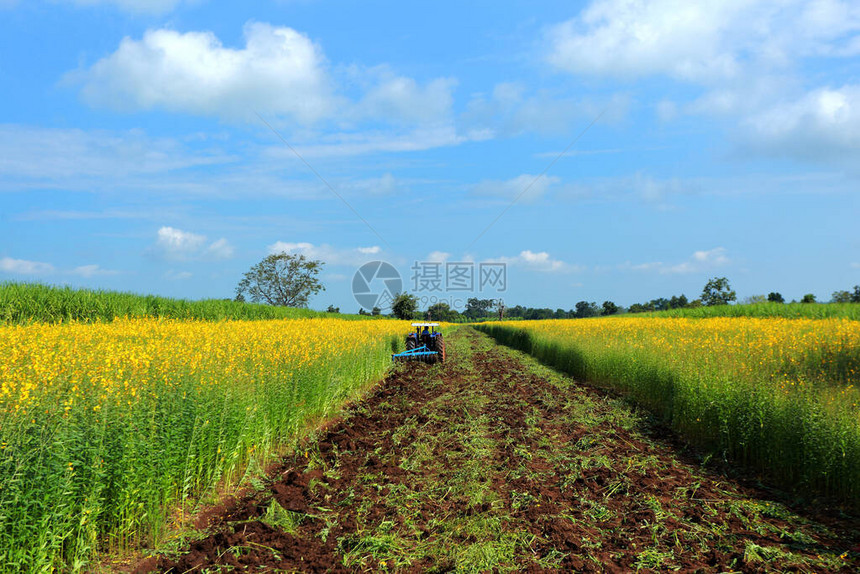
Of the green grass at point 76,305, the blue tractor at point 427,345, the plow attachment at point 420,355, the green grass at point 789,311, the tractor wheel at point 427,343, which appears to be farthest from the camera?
the green grass at point 789,311

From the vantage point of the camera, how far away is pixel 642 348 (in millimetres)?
14523

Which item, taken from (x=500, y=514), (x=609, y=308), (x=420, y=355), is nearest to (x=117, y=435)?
(x=500, y=514)

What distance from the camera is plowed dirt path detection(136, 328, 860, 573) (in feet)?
16.4

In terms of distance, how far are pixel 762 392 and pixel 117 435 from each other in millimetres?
8963

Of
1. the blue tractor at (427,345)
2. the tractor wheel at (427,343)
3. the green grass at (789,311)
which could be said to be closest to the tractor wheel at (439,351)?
the blue tractor at (427,345)

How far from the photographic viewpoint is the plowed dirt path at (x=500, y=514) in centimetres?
500

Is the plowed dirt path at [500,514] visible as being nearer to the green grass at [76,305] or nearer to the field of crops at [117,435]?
the field of crops at [117,435]

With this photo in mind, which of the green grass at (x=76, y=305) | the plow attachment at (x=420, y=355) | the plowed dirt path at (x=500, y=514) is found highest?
the green grass at (x=76, y=305)

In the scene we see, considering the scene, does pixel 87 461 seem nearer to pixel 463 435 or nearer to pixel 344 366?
pixel 463 435

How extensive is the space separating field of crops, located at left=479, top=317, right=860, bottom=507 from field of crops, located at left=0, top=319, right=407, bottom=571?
24.2ft

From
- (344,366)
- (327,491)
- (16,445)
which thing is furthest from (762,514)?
(344,366)

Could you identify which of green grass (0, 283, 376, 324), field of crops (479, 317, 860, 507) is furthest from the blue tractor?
green grass (0, 283, 376, 324)

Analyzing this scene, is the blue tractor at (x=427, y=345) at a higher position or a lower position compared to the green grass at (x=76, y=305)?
lower

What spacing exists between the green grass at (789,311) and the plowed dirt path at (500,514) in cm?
2166
